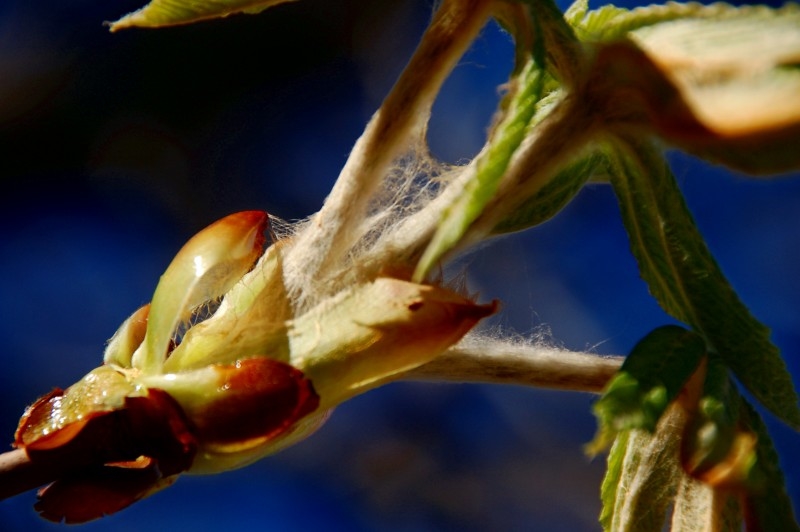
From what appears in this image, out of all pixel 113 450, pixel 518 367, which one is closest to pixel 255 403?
pixel 113 450

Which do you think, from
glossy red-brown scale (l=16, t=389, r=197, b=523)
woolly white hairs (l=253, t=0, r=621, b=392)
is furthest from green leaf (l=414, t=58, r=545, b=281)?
glossy red-brown scale (l=16, t=389, r=197, b=523)

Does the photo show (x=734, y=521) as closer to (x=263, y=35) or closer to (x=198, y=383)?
(x=198, y=383)

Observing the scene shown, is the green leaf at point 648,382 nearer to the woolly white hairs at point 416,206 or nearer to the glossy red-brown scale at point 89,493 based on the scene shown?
the woolly white hairs at point 416,206

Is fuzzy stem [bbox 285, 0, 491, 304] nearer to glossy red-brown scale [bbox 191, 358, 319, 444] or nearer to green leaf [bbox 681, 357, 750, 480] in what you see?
glossy red-brown scale [bbox 191, 358, 319, 444]

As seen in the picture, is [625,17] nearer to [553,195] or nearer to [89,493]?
[553,195]

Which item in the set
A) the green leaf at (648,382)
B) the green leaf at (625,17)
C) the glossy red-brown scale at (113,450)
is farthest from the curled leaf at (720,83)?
the glossy red-brown scale at (113,450)
